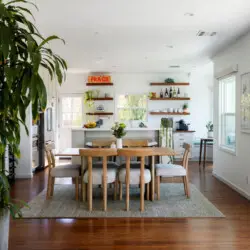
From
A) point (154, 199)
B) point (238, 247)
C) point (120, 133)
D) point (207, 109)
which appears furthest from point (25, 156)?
point (207, 109)

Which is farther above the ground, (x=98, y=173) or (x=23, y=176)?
(x=98, y=173)

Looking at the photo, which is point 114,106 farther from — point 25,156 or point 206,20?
point 206,20

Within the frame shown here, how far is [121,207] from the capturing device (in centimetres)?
443

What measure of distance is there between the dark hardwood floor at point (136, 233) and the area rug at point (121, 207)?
0.19 meters

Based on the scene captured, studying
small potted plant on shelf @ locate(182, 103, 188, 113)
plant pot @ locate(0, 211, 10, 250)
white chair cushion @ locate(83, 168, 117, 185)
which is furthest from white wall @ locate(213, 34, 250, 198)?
plant pot @ locate(0, 211, 10, 250)

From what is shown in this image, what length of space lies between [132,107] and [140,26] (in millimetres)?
5040

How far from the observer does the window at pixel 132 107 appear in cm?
965

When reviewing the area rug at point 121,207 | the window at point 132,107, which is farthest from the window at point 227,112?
the window at point 132,107

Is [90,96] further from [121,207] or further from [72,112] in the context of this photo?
[121,207]

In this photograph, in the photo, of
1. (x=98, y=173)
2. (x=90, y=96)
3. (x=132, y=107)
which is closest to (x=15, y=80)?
(x=98, y=173)

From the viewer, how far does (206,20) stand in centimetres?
438

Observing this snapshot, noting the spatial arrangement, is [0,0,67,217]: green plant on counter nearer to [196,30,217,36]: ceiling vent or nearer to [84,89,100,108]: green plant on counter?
[196,30,217,36]: ceiling vent

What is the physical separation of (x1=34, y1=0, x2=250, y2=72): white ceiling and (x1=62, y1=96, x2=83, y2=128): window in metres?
2.53

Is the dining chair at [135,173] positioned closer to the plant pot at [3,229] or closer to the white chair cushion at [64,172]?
the white chair cushion at [64,172]
